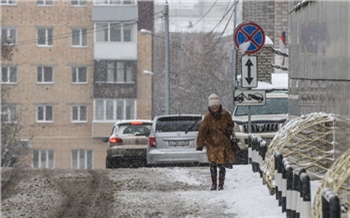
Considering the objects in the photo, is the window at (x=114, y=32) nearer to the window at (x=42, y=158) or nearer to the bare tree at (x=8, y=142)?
the window at (x=42, y=158)

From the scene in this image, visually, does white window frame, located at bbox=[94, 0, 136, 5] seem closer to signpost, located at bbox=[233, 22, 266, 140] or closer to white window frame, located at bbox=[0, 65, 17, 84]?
white window frame, located at bbox=[0, 65, 17, 84]

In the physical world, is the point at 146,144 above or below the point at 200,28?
below

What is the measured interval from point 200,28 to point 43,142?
92.1ft

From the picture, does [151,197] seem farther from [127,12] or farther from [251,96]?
[127,12]

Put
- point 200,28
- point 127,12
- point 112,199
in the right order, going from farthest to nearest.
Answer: point 200,28 → point 127,12 → point 112,199

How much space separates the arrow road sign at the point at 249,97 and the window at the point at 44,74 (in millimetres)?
52179

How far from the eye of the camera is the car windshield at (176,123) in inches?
942

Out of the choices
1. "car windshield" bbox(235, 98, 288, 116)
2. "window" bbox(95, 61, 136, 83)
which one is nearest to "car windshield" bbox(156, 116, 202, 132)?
"car windshield" bbox(235, 98, 288, 116)

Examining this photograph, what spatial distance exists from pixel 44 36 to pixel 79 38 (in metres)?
2.43

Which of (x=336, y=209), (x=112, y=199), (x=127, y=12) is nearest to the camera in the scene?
(x=336, y=209)

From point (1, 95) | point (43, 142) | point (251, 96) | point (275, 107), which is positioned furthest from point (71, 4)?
point (251, 96)

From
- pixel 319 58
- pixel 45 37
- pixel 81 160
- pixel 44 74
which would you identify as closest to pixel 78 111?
pixel 44 74

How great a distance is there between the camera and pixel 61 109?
73062 millimetres

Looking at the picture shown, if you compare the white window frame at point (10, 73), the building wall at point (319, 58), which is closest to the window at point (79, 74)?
the white window frame at point (10, 73)
